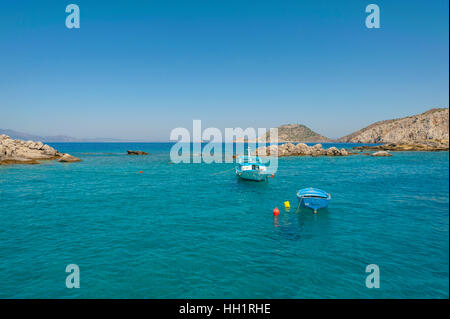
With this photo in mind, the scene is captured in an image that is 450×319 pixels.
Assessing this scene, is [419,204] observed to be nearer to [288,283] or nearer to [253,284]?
[288,283]

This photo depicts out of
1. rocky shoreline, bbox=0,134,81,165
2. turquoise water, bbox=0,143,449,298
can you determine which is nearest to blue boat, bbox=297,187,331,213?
turquoise water, bbox=0,143,449,298

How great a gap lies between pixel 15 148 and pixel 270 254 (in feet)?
293

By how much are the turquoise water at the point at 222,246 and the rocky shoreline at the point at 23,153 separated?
47.9 m

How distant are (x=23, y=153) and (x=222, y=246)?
84.7 meters

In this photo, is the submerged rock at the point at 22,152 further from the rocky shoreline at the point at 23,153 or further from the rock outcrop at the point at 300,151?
the rock outcrop at the point at 300,151

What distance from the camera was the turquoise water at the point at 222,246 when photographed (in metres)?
13.2

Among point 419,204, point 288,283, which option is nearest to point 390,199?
point 419,204

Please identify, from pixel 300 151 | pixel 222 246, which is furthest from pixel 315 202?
pixel 300 151

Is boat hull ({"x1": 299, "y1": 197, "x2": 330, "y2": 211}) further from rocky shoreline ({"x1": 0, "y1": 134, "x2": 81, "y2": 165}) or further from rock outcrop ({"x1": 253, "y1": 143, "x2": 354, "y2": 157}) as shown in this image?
rock outcrop ({"x1": 253, "y1": 143, "x2": 354, "y2": 157})

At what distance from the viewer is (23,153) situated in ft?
244

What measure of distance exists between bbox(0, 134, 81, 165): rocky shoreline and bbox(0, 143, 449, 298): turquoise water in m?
47.9

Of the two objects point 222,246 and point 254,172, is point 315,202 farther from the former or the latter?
point 254,172

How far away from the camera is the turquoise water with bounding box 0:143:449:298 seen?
13.2 metres

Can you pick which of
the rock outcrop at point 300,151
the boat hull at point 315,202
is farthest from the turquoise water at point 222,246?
the rock outcrop at point 300,151
